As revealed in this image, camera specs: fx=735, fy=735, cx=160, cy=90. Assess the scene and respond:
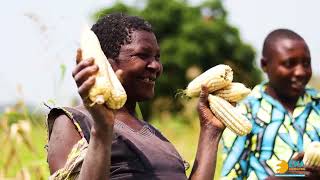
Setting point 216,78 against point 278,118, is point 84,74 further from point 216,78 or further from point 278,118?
point 278,118

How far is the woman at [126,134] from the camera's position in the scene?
8.64 ft

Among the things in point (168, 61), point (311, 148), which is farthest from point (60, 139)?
point (168, 61)

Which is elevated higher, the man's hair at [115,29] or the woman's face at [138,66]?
the man's hair at [115,29]

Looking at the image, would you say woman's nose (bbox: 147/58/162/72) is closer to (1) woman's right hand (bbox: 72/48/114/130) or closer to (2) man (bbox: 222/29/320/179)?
(1) woman's right hand (bbox: 72/48/114/130)

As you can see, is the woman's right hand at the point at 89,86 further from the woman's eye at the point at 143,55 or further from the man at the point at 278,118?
the man at the point at 278,118

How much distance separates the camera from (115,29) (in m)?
3.16

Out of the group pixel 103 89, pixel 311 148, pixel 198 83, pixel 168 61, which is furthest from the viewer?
pixel 168 61

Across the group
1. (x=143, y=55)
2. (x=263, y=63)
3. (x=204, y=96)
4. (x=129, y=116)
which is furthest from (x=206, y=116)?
(x=263, y=63)

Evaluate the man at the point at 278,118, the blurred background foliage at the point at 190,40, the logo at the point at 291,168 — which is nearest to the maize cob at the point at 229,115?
the logo at the point at 291,168

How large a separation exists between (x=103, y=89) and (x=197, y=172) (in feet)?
3.27

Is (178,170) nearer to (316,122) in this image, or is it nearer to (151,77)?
(151,77)

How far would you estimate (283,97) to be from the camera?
16.8ft

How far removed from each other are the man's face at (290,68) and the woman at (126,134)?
65.9 inches

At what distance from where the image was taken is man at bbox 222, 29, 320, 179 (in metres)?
4.88
